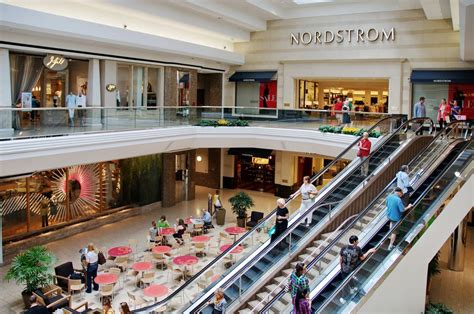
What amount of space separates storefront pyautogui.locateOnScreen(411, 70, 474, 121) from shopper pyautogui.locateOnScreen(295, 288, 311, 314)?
575 inches

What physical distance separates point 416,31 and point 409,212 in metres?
13.4

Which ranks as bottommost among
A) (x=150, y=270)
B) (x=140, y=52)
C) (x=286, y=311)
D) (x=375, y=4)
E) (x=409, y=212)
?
(x=150, y=270)

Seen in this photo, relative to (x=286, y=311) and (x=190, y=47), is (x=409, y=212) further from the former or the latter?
(x=190, y=47)

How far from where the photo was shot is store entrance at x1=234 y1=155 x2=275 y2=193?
84.1 ft

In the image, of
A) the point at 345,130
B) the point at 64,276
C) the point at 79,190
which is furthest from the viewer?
the point at 79,190

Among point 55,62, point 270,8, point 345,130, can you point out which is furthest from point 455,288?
point 55,62

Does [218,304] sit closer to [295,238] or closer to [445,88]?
[295,238]

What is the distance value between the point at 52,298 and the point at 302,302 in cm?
629

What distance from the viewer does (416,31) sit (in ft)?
66.4

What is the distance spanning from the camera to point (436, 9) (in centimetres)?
1767

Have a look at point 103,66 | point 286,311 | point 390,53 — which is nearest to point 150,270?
point 286,311

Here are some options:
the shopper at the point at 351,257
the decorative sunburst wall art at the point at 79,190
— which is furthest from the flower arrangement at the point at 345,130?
the decorative sunburst wall art at the point at 79,190

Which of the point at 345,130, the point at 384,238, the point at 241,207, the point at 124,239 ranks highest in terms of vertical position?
the point at 345,130

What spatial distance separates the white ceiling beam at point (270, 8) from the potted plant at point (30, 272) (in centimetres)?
1391
